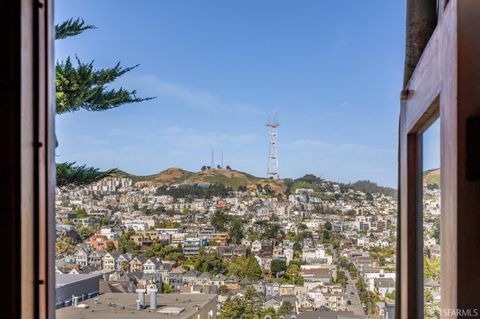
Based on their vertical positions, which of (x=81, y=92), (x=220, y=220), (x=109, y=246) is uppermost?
→ (x=81, y=92)

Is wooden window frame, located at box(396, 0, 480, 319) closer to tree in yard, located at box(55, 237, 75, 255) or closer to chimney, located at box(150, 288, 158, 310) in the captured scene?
chimney, located at box(150, 288, 158, 310)

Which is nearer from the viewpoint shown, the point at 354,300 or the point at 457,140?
the point at 457,140

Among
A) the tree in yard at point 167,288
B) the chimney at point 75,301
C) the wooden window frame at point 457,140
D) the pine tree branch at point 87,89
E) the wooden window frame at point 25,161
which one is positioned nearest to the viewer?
the wooden window frame at point 457,140

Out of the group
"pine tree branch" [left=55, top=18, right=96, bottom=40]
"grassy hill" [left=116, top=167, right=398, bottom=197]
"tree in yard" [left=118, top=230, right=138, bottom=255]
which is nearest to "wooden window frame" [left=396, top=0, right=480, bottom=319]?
"grassy hill" [left=116, top=167, right=398, bottom=197]

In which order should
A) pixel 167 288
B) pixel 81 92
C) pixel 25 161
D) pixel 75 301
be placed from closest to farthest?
pixel 25 161, pixel 75 301, pixel 167 288, pixel 81 92

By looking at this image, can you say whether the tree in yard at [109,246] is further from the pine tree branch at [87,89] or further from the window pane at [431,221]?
the window pane at [431,221]

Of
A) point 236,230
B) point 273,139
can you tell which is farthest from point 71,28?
point 236,230

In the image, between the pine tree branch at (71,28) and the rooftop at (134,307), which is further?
the pine tree branch at (71,28)

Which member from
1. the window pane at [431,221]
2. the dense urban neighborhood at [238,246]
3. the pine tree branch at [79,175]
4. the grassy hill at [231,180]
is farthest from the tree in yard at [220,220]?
the window pane at [431,221]

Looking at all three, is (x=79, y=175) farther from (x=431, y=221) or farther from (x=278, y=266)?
(x=431, y=221)
